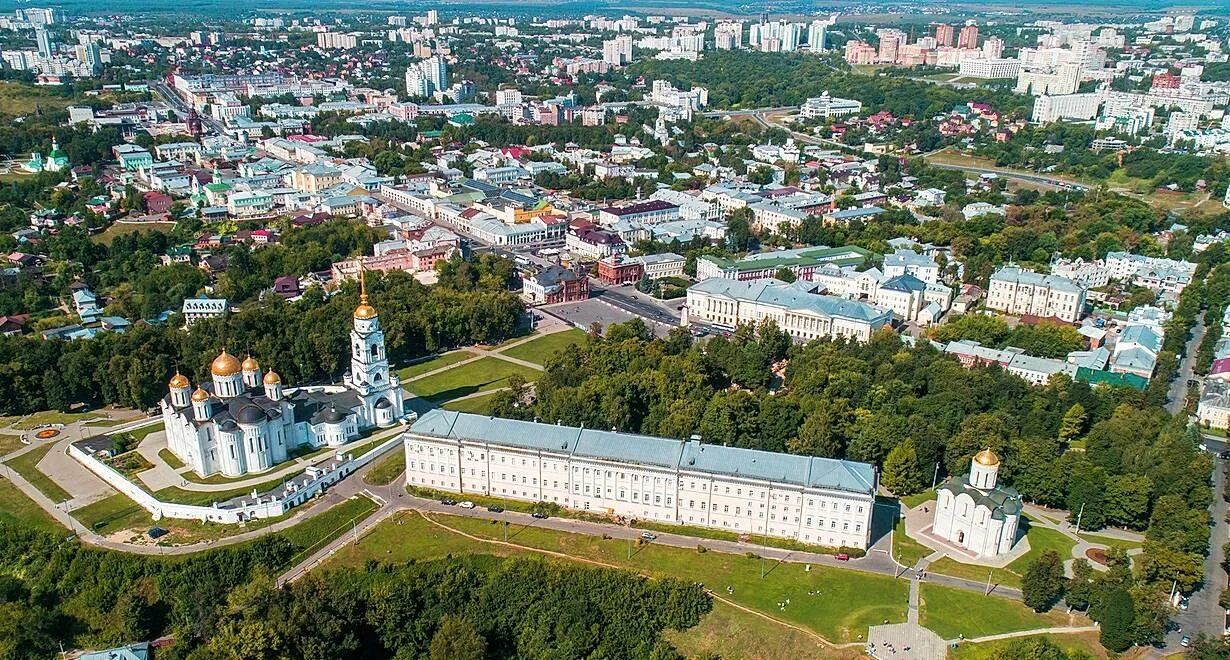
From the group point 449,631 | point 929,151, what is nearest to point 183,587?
point 449,631

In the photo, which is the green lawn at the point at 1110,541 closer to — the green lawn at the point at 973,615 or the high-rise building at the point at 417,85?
the green lawn at the point at 973,615

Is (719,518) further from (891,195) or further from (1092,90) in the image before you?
(1092,90)

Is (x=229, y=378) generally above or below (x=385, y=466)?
above

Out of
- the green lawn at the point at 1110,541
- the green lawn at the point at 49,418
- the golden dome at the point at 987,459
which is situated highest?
the golden dome at the point at 987,459

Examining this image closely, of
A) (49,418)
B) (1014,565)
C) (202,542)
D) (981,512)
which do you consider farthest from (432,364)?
(1014,565)

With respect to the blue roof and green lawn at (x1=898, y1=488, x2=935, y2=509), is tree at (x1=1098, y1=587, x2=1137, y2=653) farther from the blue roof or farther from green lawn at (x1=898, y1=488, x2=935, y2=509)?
green lawn at (x1=898, y1=488, x2=935, y2=509)

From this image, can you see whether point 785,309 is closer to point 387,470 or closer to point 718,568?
point 718,568

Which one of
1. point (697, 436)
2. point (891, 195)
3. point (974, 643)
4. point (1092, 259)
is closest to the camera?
point (974, 643)

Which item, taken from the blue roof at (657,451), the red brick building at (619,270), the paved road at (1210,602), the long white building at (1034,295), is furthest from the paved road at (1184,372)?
the red brick building at (619,270)
